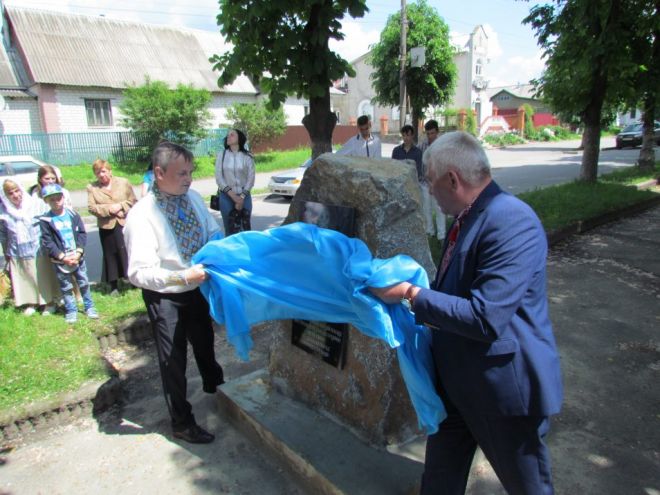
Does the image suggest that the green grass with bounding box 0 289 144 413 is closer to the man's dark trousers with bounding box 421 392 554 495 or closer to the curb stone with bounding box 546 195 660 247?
the man's dark trousers with bounding box 421 392 554 495

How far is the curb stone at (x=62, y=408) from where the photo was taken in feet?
11.0

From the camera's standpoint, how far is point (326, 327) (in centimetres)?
307

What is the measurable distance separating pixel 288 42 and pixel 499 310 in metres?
4.60

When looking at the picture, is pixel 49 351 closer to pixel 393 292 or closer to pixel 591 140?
pixel 393 292

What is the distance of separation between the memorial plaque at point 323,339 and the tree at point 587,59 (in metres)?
8.67

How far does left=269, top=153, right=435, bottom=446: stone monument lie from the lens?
278 centimetres

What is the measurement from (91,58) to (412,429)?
26.6 m

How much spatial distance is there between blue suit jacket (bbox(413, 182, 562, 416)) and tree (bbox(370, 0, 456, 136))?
20.8m

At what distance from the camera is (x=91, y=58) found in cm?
2425

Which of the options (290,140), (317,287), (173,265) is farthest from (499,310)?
(290,140)

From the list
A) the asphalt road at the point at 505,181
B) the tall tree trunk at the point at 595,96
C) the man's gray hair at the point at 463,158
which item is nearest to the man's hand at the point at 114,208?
the asphalt road at the point at 505,181

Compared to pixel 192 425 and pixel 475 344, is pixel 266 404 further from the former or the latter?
pixel 475 344

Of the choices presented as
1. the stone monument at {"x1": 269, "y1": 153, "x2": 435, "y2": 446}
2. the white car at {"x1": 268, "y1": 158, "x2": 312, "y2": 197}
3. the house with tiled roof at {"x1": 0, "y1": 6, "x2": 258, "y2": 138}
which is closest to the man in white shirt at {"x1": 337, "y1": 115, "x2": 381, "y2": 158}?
the stone monument at {"x1": 269, "y1": 153, "x2": 435, "y2": 446}

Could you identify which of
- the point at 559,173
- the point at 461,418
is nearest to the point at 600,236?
the point at 461,418
